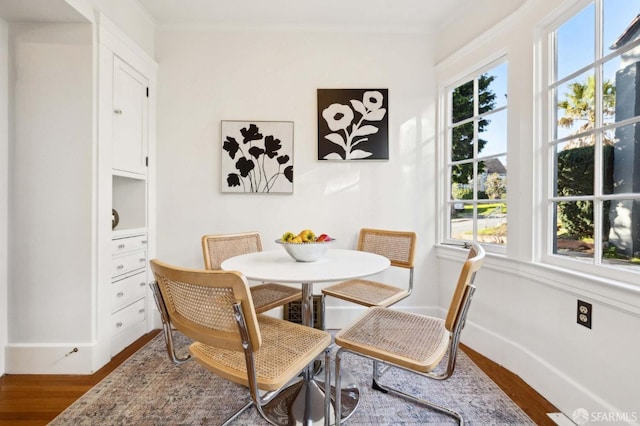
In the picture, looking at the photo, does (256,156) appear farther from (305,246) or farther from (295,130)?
(305,246)

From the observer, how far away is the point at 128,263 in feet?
6.95

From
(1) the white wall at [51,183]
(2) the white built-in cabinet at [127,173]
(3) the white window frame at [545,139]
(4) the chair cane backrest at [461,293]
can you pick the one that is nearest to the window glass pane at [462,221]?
(3) the white window frame at [545,139]

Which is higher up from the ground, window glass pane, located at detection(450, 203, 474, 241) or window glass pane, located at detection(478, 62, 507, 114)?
window glass pane, located at detection(478, 62, 507, 114)

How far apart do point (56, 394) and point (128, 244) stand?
3.11ft

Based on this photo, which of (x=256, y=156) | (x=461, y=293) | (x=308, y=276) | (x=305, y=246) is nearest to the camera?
(x=461, y=293)

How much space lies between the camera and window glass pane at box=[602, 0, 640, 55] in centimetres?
129

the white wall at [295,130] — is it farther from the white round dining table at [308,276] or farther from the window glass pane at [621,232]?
the window glass pane at [621,232]

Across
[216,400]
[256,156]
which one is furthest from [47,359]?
[256,156]

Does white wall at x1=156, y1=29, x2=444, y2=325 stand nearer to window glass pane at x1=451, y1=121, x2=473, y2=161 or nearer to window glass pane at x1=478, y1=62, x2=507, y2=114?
window glass pane at x1=451, y1=121, x2=473, y2=161

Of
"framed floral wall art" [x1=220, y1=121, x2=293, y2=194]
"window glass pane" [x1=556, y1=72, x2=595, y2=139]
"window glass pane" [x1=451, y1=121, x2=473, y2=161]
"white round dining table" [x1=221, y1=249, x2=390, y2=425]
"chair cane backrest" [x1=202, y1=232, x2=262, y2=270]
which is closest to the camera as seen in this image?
"white round dining table" [x1=221, y1=249, x2=390, y2=425]

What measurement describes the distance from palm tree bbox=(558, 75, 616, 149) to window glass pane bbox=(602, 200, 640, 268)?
1.04 feet

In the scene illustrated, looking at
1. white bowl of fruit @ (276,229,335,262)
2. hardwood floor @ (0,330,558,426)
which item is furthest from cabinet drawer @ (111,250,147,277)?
white bowl of fruit @ (276,229,335,262)

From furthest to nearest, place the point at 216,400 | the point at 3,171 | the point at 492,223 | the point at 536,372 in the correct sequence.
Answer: the point at 492,223 → the point at 3,171 → the point at 536,372 → the point at 216,400

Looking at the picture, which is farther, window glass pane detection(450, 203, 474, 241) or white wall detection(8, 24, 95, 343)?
window glass pane detection(450, 203, 474, 241)
